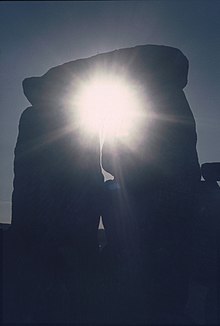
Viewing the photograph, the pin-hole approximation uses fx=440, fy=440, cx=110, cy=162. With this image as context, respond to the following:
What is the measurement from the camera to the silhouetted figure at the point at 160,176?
49.5 ft

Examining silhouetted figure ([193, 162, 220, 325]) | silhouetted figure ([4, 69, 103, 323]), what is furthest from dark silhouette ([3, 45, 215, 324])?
silhouetted figure ([193, 162, 220, 325])

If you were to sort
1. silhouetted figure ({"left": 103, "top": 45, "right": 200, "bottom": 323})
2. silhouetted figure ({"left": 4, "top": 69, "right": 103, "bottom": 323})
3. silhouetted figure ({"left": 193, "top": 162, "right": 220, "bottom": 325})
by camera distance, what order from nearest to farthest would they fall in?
1. silhouetted figure ({"left": 4, "top": 69, "right": 103, "bottom": 323})
2. silhouetted figure ({"left": 103, "top": 45, "right": 200, "bottom": 323})
3. silhouetted figure ({"left": 193, "top": 162, "right": 220, "bottom": 325})

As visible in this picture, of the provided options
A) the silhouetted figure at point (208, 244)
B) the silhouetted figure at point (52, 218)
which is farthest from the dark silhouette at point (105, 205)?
the silhouetted figure at point (208, 244)

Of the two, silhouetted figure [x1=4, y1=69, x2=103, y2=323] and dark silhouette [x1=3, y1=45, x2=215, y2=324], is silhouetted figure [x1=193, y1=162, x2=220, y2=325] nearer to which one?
dark silhouette [x1=3, y1=45, x2=215, y2=324]

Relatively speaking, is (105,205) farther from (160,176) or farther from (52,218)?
(160,176)

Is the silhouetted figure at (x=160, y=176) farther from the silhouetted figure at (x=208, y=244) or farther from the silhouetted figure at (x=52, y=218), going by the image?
the silhouetted figure at (x=208, y=244)

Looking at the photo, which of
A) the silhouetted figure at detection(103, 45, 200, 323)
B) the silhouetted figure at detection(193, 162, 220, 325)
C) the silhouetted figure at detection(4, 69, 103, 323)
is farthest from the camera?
the silhouetted figure at detection(193, 162, 220, 325)

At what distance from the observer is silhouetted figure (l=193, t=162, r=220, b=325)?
51.7 ft

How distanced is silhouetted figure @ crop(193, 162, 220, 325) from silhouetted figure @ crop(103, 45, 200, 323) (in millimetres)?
1263

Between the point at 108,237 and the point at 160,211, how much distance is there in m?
2.28

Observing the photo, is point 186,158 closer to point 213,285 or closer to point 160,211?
point 160,211

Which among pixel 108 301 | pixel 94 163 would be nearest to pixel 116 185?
pixel 94 163

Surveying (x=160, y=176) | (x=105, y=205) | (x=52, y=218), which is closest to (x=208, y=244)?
(x=160, y=176)

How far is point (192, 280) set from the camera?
1753cm
